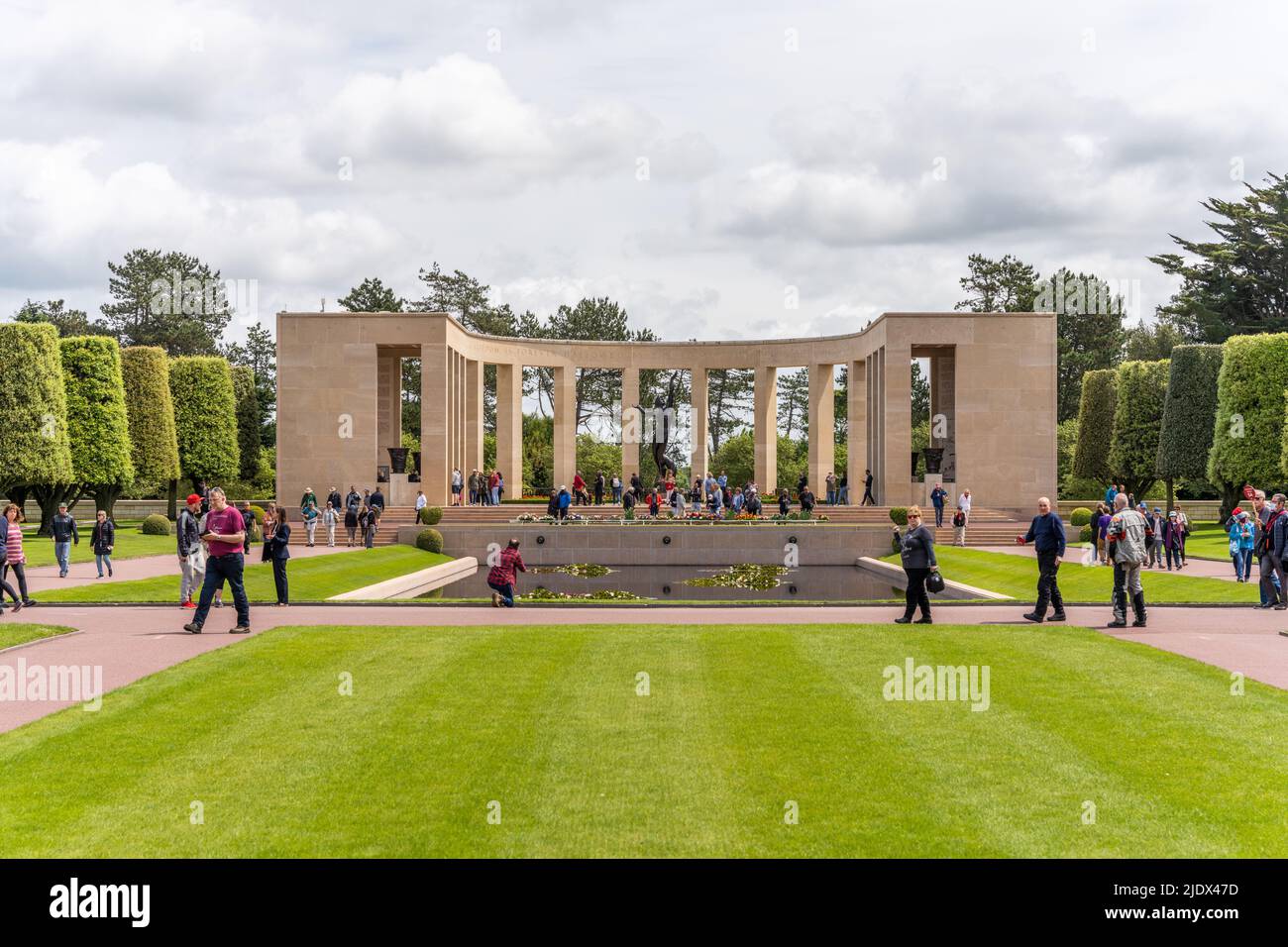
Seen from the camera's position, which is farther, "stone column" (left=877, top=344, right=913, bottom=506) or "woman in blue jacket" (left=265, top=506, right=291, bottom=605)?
"stone column" (left=877, top=344, right=913, bottom=506)

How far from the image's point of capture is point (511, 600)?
2056 cm

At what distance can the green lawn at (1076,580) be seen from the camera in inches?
906

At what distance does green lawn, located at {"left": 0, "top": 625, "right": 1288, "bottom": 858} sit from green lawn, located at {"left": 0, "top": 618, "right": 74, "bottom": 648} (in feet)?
10.2

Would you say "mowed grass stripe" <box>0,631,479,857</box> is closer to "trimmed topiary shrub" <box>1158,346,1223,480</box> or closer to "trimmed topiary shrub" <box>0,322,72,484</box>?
"trimmed topiary shrub" <box>0,322,72,484</box>

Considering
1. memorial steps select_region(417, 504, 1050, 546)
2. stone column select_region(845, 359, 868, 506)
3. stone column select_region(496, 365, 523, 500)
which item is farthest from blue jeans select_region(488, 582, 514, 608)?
stone column select_region(845, 359, 868, 506)

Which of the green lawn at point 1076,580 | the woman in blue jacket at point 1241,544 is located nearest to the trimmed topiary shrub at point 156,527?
the green lawn at point 1076,580

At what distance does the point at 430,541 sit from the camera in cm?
4038

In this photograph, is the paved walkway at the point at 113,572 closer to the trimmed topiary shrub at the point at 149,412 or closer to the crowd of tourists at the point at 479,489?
the crowd of tourists at the point at 479,489

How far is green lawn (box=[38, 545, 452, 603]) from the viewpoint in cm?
2248

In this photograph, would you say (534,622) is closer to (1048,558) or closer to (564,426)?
(1048,558)

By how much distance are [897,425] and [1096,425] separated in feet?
58.6

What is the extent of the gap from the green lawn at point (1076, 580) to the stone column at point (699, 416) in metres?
23.2
